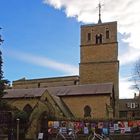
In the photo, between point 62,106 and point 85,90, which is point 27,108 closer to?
point 62,106

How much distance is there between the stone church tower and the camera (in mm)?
71137

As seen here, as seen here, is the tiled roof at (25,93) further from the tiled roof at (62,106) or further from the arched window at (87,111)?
the arched window at (87,111)

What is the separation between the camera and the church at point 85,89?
178ft

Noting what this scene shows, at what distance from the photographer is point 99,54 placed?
7319 cm

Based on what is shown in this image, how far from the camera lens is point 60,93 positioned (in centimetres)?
6112

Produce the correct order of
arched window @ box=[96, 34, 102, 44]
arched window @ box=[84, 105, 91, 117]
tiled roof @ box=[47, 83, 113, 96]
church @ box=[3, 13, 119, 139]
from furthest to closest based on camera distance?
1. arched window @ box=[96, 34, 102, 44]
2. arched window @ box=[84, 105, 91, 117]
3. tiled roof @ box=[47, 83, 113, 96]
4. church @ box=[3, 13, 119, 139]

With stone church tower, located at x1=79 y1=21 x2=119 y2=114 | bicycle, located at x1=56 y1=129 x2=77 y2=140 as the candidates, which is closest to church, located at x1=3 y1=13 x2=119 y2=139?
stone church tower, located at x1=79 y1=21 x2=119 y2=114

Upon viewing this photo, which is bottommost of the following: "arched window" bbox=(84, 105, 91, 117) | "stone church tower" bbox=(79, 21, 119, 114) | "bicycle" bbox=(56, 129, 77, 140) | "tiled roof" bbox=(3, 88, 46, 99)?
"bicycle" bbox=(56, 129, 77, 140)

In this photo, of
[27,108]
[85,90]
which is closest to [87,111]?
[85,90]

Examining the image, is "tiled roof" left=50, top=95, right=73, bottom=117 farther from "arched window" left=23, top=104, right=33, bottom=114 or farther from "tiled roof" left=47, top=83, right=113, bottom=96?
"arched window" left=23, top=104, right=33, bottom=114

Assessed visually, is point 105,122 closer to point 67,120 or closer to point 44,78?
point 67,120

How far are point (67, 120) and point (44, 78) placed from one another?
38.8 m

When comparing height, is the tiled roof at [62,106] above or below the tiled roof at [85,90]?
below

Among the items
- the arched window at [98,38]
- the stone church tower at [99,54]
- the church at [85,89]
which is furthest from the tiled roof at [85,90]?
the arched window at [98,38]
